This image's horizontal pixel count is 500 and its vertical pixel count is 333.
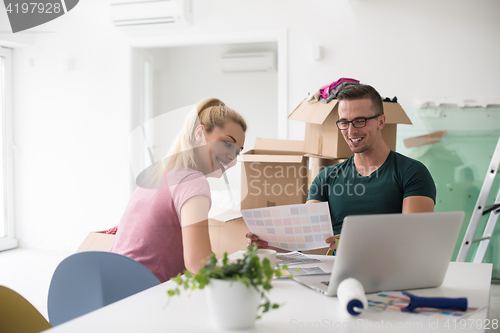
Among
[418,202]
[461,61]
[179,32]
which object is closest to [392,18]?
[461,61]

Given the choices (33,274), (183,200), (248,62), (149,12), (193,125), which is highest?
(149,12)

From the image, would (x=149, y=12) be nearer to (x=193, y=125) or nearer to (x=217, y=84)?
(x=217, y=84)

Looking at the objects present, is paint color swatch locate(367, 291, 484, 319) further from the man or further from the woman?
the man

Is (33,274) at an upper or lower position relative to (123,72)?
lower

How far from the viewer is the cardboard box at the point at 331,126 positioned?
2172 millimetres

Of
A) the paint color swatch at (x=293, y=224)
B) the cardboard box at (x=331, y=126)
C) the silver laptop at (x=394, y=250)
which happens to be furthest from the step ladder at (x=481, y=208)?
the silver laptop at (x=394, y=250)

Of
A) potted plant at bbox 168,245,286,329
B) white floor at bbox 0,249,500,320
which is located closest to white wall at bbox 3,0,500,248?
white floor at bbox 0,249,500,320

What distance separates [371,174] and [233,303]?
1.19 meters

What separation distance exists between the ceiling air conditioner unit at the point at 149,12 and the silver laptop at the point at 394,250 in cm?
300

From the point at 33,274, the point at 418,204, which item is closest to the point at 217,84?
the point at 33,274

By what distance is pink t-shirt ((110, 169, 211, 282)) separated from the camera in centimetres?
115

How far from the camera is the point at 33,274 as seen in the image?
3.19 m

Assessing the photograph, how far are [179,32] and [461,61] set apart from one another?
2206mm

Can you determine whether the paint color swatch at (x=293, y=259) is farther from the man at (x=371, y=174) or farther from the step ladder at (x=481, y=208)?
the step ladder at (x=481, y=208)
